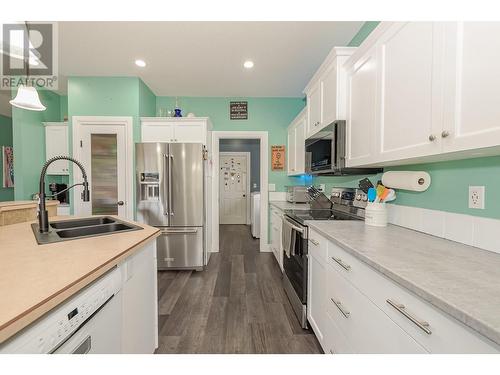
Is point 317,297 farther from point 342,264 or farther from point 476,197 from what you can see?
point 476,197

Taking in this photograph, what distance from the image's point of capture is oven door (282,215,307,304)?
6.00 feet

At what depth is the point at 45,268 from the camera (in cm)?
81

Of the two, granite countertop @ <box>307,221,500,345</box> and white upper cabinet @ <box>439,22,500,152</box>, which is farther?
white upper cabinet @ <box>439,22,500,152</box>

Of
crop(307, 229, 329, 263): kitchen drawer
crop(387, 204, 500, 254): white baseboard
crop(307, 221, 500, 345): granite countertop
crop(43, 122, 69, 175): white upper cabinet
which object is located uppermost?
crop(43, 122, 69, 175): white upper cabinet

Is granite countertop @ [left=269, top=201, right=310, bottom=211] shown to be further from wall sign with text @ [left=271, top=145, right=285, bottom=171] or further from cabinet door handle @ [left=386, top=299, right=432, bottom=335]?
cabinet door handle @ [left=386, top=299, right=432, bottom=335]

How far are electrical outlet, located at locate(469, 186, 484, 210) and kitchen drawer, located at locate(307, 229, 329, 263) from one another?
758 millimetres

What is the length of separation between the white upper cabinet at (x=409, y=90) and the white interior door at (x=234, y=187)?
5.16 m

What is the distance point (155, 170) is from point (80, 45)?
5.06 ft

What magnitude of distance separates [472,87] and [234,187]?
5824mm

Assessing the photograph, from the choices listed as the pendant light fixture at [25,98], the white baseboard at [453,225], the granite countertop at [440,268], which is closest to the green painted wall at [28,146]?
the pendant light fixture at [25,98]

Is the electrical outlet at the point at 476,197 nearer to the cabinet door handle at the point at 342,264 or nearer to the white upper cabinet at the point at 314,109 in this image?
the cabinet door handle at the point at 342,264

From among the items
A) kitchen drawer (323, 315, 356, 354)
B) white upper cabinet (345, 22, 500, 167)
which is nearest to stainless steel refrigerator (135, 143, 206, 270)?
kitchen drawer (323, 315, 356, 354)

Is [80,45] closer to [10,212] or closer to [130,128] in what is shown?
[130,128]

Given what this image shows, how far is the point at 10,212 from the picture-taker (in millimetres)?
1770
